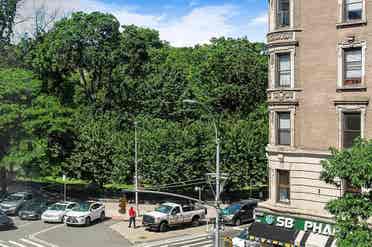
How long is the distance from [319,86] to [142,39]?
122 ft

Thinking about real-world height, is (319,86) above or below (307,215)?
above

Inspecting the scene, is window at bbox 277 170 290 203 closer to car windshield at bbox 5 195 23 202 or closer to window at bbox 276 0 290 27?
window at bbox 276 0 290 27

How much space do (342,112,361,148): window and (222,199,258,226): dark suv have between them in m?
16.0

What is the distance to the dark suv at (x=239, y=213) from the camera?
40.5 meters

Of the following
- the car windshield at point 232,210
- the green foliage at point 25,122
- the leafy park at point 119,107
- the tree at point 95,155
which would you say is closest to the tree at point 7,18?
the leafy park at point 119,107

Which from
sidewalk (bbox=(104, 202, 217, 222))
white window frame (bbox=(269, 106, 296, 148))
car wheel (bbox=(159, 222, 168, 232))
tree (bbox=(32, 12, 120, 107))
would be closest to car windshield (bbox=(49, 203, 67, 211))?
sidewalk (bbox=(104, 202, 217, 222))

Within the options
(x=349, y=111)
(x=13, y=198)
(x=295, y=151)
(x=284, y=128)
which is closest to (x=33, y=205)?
(x=13, y=198)

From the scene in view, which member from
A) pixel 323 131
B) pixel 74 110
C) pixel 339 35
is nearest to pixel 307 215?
pixel 323 131

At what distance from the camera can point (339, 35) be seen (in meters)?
26.4

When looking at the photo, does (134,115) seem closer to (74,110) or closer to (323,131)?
(74,110)

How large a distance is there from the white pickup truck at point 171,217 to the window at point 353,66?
1781 cm

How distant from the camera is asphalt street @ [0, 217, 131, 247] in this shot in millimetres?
34781

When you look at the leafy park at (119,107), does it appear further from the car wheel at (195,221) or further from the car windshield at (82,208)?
the car windshield at (82,208)

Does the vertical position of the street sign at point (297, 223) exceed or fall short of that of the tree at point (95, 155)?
it falls short
